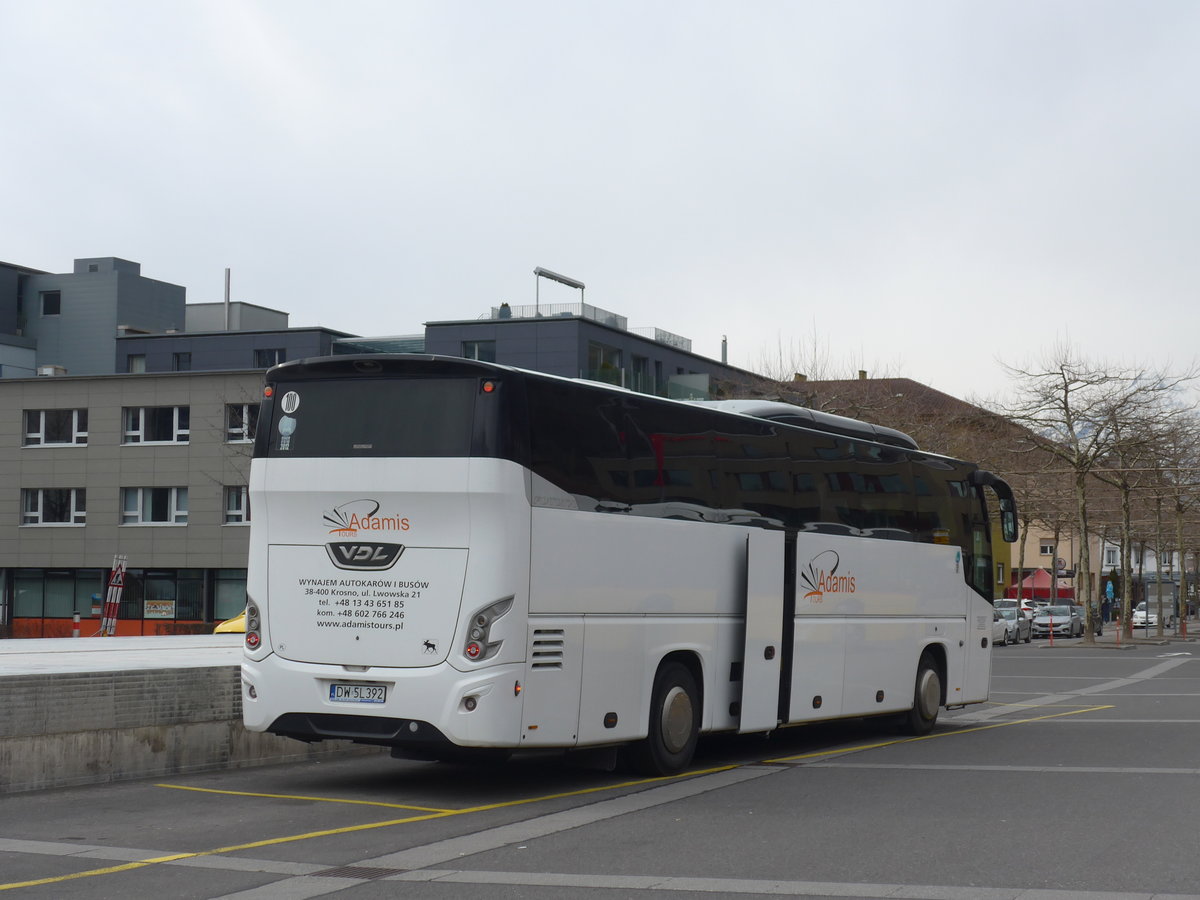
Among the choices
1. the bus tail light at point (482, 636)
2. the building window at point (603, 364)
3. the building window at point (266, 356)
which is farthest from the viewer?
the building window at point (266, 356)

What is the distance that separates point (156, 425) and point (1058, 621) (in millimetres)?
38564

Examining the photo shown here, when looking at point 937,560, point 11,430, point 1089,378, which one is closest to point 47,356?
point 11,430

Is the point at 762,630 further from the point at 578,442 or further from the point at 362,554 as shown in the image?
the point at 362,554

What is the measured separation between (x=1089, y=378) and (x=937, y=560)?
3337 centimetres

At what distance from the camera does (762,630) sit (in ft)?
46.0

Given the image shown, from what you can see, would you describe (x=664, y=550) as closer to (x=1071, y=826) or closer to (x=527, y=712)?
(x=527, y=712)

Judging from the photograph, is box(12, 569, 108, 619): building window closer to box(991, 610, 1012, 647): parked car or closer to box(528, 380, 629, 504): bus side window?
box(991, 610, 1012, 647): parked car

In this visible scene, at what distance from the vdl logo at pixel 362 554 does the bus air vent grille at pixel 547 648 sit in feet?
3.96

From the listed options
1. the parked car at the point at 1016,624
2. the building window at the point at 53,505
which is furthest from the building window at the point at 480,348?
the parked car at the point at 1016,624

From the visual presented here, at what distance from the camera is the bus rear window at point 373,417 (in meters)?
11.1

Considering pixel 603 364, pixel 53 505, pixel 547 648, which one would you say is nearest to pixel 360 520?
pixel 547 648

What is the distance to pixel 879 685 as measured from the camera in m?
16.3

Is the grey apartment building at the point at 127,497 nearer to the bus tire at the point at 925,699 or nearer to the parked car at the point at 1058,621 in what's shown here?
the parked car at the point at 1058,621

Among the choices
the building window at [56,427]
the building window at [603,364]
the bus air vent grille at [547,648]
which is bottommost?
the bus air vent grille at [547,648]
